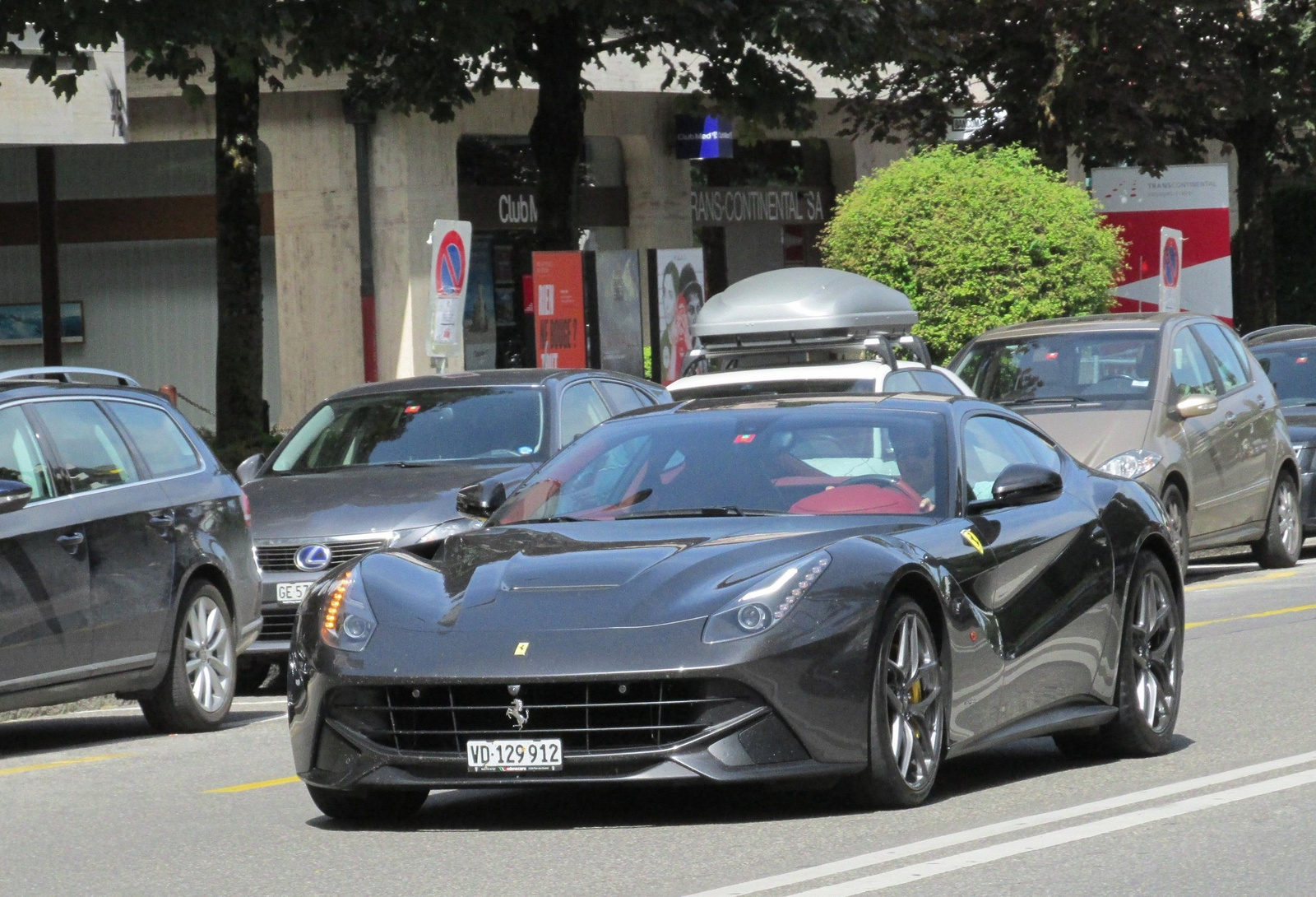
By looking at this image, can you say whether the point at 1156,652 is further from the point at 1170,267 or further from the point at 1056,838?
the point at 1170,267

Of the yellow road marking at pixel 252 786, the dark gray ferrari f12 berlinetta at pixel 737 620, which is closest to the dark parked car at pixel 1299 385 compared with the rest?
the dark gray ferrari f12 berlinetta at pixel 737 620

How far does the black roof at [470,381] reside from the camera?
47.6ft

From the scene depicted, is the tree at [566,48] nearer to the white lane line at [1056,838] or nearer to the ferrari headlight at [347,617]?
the ferrari headlight at [347,617]

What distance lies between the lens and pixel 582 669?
22.2 feet

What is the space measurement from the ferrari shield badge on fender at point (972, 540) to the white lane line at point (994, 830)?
35.7 inches

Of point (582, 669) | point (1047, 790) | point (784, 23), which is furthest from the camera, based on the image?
point (784, 23)

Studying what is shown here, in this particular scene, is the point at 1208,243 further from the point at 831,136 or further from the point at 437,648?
the point at 437,648

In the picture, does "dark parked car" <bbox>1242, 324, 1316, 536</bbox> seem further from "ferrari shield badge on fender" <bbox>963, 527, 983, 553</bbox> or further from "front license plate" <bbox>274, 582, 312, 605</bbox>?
"ferrari shield badge on fender" <bbox>963, 527, 983, 553</bbox>

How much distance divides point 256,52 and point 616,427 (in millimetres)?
10823

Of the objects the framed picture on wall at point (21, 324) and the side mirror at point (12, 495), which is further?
the framed picture on wall at point (21, 324)

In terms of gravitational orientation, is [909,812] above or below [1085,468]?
below

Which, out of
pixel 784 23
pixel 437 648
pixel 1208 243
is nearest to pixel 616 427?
pixel 437 648

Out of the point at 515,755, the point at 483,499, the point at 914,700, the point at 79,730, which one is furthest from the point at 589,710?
the point at 79,730

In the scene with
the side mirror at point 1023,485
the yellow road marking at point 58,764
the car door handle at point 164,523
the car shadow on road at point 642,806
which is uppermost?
the side mirror at point 1023,485
